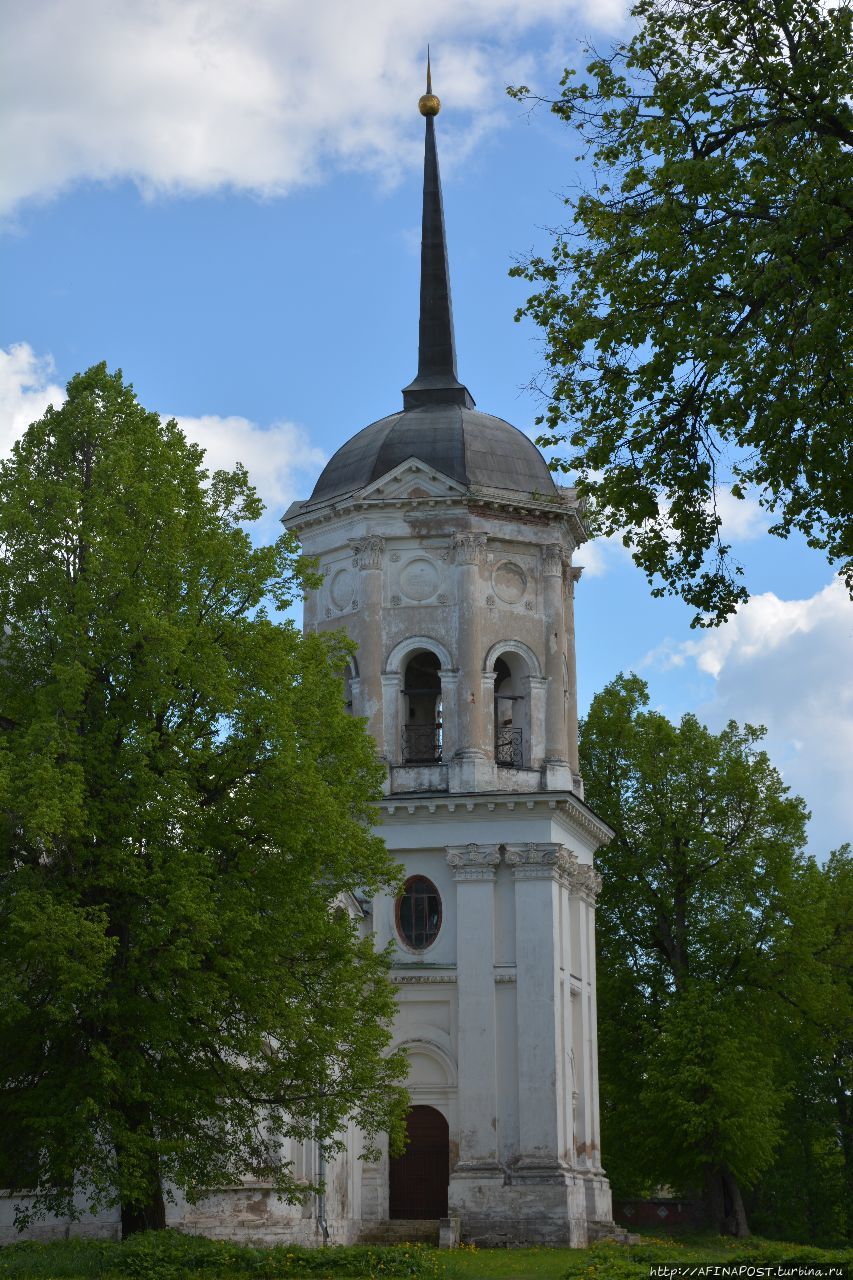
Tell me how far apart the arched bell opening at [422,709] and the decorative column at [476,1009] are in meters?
2.71

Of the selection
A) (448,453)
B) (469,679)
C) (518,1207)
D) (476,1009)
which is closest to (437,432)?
(448,453)

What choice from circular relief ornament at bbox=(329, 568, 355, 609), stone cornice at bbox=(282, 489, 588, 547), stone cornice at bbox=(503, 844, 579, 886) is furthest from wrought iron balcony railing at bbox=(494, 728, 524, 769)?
stone cornice at bbox=(282, 489, 588, 547)

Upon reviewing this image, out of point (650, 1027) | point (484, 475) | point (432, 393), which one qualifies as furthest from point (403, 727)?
point (650, 1027)

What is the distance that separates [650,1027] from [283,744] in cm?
2355

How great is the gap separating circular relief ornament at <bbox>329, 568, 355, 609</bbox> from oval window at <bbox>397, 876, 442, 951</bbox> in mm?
6447

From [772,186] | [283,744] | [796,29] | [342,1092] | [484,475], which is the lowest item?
[342,1092]

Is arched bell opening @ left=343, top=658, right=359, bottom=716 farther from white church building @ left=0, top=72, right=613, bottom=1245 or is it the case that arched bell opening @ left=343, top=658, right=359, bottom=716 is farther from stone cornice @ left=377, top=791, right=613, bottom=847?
stone cornice @ left=377, top=791, right=613, bottom=847

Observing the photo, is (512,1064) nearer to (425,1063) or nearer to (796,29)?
(425,1063)

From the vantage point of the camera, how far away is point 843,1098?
48.1 m

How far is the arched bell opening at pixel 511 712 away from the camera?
119 feet

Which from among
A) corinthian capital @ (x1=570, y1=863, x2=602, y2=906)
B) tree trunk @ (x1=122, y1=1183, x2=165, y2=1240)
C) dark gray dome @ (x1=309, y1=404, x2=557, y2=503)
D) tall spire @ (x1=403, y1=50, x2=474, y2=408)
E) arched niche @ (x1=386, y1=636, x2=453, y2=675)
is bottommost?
tree trunk @ (x1=122, y1=1183, x2=165, y2=1240)

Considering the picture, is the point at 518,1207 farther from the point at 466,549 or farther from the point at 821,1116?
the point at 821,1116

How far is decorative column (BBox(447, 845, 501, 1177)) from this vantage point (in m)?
32.6

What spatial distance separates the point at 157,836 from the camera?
19.1 meters
